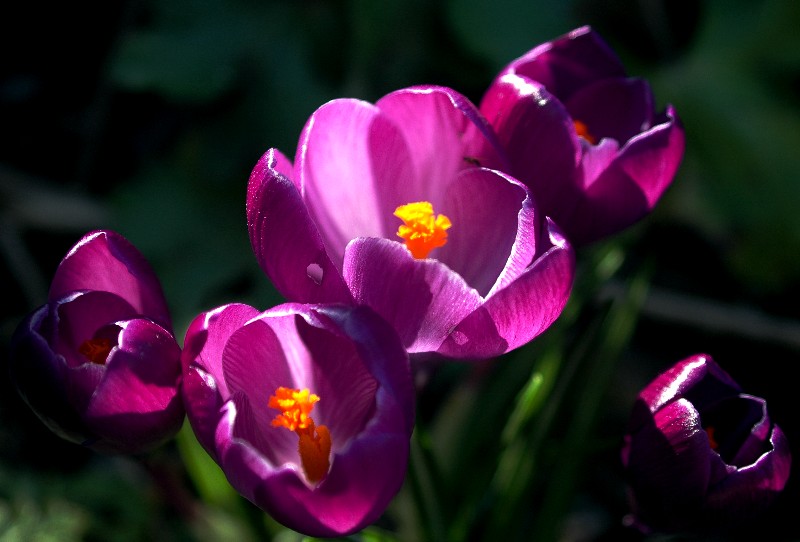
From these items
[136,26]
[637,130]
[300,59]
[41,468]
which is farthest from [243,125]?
[637,130]

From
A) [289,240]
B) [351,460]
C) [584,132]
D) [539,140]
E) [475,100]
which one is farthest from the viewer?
[475,100]

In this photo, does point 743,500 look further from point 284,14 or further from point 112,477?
point 284,14

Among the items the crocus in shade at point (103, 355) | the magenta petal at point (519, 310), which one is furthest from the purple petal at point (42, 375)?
the magenta petal at point (519, 310)

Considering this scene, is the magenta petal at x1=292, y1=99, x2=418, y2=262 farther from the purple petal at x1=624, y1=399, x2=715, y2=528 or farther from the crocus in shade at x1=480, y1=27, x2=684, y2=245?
the purple petal at x1=624, y1=399, x2=715, y2=528

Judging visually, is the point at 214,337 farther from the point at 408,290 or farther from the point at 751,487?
the point at 751,487

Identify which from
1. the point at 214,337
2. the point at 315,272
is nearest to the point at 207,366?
the point at 214,337

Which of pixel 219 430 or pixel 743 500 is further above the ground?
pixel 219 430

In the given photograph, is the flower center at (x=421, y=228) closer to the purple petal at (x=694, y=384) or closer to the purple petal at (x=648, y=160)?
the purple petal at (x=648, y=160)
